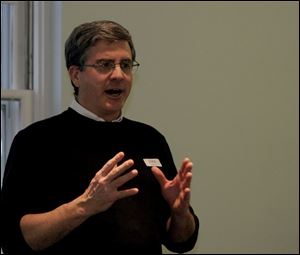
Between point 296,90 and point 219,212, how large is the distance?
31.4 inches

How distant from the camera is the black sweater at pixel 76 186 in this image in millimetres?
1523

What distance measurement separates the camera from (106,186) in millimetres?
1359

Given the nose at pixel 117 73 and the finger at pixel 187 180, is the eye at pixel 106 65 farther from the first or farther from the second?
the finger at pixel 187 180

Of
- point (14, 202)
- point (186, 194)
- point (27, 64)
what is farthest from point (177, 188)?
point (27, 64)

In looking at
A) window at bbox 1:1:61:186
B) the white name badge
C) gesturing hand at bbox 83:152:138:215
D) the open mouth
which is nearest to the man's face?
the open mouth

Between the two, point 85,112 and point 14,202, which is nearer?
point 14,202

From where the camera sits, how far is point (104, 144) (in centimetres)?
163

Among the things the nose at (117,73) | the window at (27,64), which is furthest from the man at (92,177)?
the window at (27,64)

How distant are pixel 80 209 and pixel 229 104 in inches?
60.3

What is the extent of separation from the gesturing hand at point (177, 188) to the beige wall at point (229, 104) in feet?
3.21

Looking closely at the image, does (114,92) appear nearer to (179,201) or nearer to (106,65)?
(106,65)

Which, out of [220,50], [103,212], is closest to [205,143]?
[220,50]

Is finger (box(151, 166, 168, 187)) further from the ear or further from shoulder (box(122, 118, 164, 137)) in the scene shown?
the ear

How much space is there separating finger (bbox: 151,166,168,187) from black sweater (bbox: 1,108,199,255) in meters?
0.05
